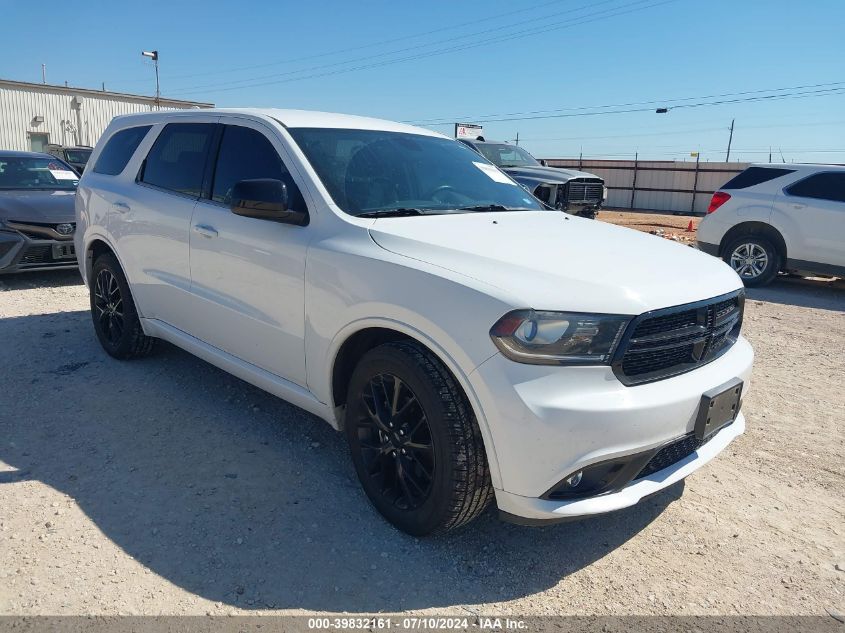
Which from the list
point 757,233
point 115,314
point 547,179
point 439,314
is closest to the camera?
point 439,314

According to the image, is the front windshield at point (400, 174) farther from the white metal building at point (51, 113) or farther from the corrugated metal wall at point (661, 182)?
the white metal building at point (51, 113)

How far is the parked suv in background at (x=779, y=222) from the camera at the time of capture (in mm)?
8633

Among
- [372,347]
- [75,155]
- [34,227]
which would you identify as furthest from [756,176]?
[75,155]

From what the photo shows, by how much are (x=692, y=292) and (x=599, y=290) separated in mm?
506

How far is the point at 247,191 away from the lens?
3.20 m

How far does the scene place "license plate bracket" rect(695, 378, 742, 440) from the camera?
2.64 meters

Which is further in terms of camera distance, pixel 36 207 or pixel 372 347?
pixel 36 207

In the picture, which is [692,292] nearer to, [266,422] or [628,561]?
[628,561]

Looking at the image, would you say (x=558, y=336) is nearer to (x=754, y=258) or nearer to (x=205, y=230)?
(x=205, y=230)

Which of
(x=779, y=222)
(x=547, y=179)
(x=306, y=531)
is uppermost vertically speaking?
(x=547, y=179)

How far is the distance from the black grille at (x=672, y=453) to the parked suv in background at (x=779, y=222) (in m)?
7.30

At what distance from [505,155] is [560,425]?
12.4 m

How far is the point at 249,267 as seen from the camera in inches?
138

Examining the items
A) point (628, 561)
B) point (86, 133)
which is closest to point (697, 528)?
point (628, 561)
